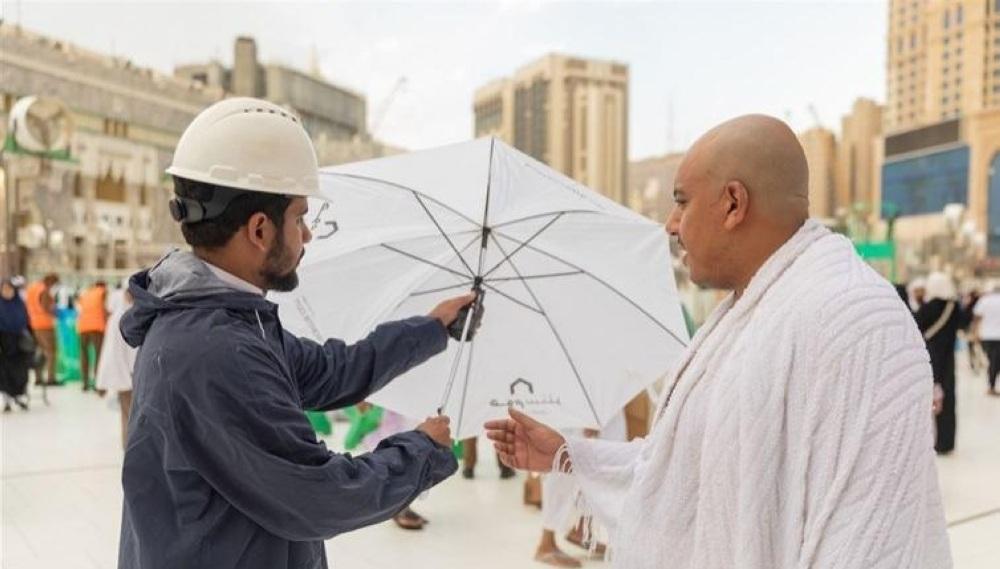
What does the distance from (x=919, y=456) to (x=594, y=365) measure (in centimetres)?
163

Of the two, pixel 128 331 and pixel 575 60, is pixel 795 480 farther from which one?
pixel 575 60

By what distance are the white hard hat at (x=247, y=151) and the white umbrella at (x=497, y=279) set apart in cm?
91

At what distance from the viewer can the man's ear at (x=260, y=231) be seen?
1.40m

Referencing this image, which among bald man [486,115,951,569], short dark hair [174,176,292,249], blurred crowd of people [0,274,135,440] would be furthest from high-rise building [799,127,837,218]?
short dark hair [174,176,292,249]

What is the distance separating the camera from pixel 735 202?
1167mm

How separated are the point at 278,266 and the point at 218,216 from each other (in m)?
0.14

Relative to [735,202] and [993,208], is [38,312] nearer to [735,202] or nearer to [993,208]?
[735,202]

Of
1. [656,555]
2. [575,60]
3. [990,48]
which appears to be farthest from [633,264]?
[575,60]

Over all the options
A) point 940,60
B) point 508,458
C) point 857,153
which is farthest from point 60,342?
point 857,153

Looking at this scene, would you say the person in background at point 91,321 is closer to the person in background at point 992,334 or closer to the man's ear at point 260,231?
the man's ear at point 260,231

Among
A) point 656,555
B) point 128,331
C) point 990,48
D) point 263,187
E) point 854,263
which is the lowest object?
point 656,555

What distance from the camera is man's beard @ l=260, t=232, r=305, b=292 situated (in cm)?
143

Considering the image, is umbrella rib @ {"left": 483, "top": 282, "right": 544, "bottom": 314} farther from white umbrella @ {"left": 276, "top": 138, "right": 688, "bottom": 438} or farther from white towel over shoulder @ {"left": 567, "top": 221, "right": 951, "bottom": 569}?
white towel over shoulder @ {"left": 567, "top": 221, "right": 951, "bottom": 569}

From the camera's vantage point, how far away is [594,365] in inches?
103
